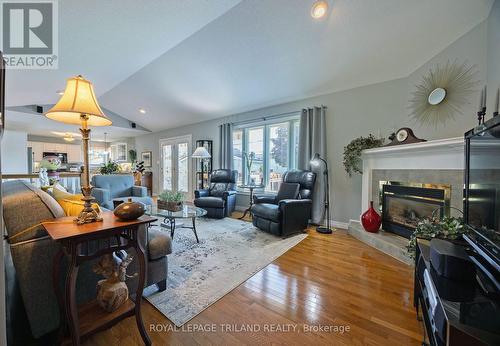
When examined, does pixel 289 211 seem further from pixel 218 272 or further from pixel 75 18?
pixel 75 18

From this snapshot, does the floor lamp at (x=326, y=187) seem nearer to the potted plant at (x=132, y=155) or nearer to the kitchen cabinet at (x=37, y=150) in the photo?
the potted plant at (x=132, y=155)

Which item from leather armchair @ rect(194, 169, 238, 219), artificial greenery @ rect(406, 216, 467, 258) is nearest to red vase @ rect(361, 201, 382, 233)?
artificial greenery @ rect(406, 216, 467, 258)

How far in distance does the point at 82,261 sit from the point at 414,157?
3396 mm

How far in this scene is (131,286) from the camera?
5.11ft

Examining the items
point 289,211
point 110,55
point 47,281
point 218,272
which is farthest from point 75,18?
point 289,211

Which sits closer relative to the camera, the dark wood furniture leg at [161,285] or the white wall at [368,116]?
the dark wood furniture leg at [161,285]

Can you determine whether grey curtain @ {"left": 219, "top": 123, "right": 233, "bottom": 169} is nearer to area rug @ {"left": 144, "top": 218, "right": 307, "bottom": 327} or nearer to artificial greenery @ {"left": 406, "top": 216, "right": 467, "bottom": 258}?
area rug @ {"left": 144, "top": 218, "right": 307, "bottom": 327}

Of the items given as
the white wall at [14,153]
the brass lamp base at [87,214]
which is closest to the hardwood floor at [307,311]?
the brass lamp base at [87,214]

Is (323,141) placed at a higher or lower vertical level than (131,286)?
higher

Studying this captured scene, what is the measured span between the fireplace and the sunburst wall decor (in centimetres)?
91

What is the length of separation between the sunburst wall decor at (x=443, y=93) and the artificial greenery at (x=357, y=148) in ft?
1.90

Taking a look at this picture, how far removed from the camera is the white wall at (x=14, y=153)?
6.02m

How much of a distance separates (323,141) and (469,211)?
251 cm

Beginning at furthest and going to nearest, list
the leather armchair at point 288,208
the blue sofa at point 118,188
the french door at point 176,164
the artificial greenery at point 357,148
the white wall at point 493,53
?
the french door at point 176,164 < the blue sofa at point 118,188 < the artificial greenery at point 357,148 < the leather armchair at point 288,208 < the white wall at point 493,53
